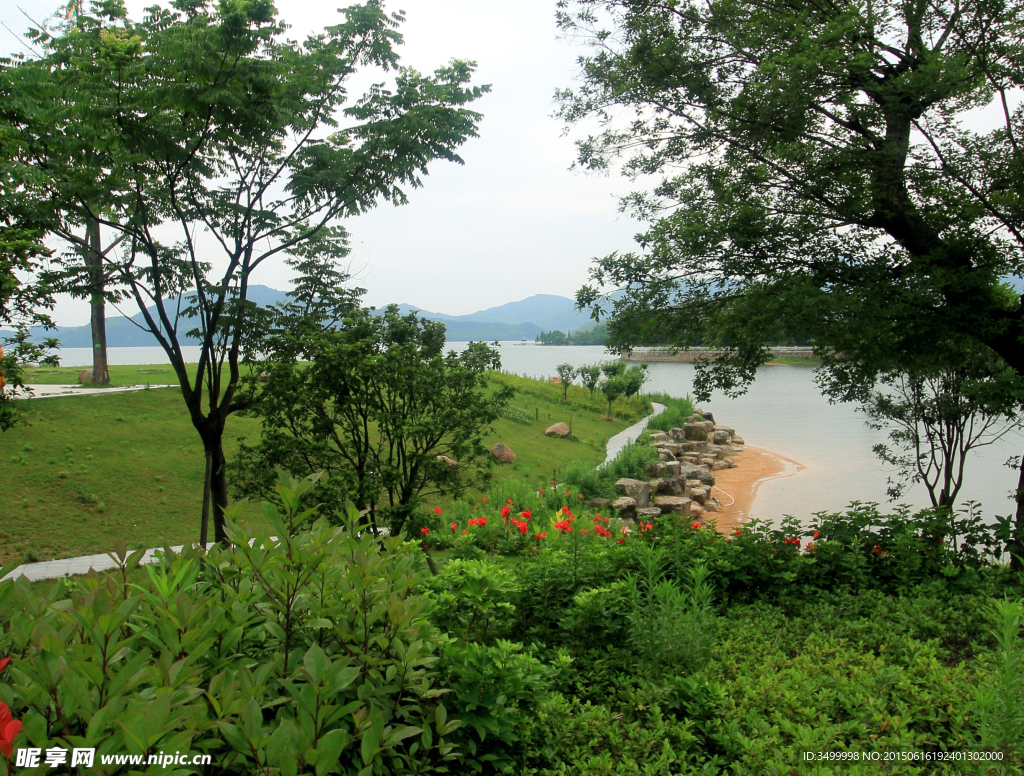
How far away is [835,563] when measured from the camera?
13.6ft

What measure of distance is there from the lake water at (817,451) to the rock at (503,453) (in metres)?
2.10

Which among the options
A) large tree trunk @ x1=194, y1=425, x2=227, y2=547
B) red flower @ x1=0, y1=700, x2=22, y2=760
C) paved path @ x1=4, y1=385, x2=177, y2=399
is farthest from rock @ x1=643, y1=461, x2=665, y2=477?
paved path @ x1=4, y1=385, x2=177, y2=399

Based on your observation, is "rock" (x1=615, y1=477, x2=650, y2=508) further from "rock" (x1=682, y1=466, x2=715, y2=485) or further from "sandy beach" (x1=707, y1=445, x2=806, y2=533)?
"rock" (x1=682, y1=466, x2=715, y2=485)

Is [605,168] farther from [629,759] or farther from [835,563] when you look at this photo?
[629,759]

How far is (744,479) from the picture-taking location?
12.6m

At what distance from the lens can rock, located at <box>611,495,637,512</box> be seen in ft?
29.6

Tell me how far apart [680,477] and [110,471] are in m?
10.0

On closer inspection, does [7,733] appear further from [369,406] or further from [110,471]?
[110,471]

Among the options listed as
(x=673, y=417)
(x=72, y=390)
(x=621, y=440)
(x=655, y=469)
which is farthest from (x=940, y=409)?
(x=72, y=390)

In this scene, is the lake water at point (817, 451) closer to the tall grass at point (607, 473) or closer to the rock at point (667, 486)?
the rock at point (667, 486)

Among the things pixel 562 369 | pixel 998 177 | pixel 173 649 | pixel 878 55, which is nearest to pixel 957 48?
pixel 878 55

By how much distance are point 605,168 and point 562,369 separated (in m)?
14.7

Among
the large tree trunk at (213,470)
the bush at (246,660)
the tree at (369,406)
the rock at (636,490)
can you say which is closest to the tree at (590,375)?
the rock at (636,490)

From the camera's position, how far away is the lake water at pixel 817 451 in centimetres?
942
